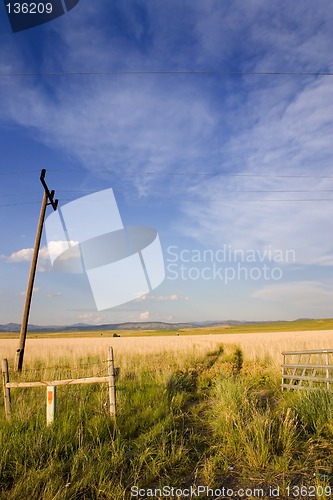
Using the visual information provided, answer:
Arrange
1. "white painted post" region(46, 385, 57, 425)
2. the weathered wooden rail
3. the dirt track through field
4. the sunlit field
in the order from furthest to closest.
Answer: the dirt track through field
the weathered wooden rail
"white painted post" region(46, 385, 57, 425)
the sunlit field

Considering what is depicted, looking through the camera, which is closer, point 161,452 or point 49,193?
point 161,452

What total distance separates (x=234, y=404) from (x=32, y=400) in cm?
478

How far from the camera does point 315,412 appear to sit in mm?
7273

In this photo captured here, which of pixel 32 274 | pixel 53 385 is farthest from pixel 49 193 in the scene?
pixel 53 385

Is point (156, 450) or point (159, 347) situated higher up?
point (156, 450)

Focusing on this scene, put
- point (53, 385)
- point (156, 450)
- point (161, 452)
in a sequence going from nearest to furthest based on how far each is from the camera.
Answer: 1. point (161, 452)
2. point (156, 450)
3. point (53, 385)

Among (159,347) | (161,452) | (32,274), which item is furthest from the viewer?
(159,347)

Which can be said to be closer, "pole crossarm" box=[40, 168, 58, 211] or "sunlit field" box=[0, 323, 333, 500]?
"sunlit field" box=[0, 323, 333, 500]

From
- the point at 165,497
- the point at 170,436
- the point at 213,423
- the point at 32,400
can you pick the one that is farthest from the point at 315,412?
the point at 32,400

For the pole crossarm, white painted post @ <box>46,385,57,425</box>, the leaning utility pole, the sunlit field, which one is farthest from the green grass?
the pole crossarm

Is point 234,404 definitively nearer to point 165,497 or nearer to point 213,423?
point 213,423

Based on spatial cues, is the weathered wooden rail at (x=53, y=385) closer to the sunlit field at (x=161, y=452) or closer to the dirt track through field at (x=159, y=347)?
the sunlit field at (x=161, y=452)

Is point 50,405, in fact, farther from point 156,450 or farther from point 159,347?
point 159,347

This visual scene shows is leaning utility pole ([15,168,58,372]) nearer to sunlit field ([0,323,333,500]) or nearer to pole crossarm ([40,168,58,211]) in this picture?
pole crossarm ([40,168,58,211])
